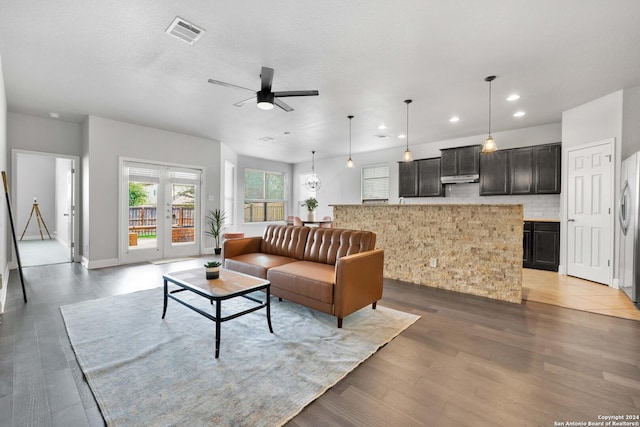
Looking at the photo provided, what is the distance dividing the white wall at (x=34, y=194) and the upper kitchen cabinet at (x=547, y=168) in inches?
517

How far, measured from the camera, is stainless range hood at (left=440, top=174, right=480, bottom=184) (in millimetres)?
6336

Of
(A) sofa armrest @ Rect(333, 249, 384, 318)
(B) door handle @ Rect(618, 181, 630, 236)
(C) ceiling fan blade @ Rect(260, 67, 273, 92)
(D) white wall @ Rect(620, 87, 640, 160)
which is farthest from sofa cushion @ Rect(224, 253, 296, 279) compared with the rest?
(D) white wall @ Rect(620, 87, 640, 160)

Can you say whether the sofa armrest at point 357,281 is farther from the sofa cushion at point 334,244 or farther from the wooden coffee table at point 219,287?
the wooden coffee table at point 219,287

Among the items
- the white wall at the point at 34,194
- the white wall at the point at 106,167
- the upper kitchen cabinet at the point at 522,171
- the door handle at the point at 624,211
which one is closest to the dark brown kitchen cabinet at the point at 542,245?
the upper kitchen cabinet at the point at 522,171

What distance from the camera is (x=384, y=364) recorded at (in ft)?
7.11

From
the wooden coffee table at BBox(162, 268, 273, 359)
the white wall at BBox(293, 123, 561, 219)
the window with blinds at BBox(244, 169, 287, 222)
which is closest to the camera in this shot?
the wooden coffee table at BBox(162, 268, 273, 359)

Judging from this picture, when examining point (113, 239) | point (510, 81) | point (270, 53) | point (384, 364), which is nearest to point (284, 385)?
point (384, 364)

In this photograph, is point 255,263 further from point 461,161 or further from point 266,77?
point 461,161

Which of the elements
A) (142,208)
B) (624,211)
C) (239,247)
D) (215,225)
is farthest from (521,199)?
(142,208)

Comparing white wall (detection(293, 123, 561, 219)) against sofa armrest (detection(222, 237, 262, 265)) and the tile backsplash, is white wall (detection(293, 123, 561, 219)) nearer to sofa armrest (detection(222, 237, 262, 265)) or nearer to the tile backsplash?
the tile backsplash

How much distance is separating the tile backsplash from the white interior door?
0.74 meters

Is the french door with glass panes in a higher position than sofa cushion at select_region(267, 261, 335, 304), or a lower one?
higher

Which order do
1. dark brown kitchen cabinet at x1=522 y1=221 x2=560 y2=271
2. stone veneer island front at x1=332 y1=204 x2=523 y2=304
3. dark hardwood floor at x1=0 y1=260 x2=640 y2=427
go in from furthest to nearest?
dark brown kitchen cabinet at x1=522 y1=221 x2=560 y2=271, stone veneer island front at x1=332 y1=204 x2=523 y2=304, dark hardwood floor at x1=0 y1=260 x2=640 y2=427

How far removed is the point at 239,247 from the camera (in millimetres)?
4207
